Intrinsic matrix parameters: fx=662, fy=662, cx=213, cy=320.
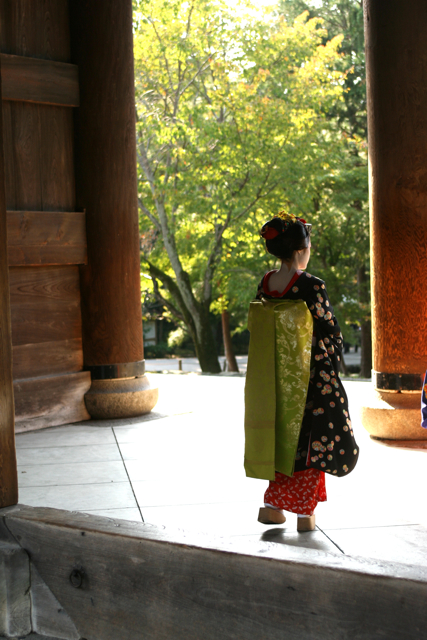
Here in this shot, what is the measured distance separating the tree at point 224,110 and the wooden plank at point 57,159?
277 inches

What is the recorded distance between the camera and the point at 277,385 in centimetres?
306

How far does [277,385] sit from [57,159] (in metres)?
3.34

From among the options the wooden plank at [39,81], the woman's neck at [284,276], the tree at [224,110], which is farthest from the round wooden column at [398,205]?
the tree at [224,110]

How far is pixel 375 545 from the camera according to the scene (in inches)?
111

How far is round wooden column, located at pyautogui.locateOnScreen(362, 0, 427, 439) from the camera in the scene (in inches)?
175

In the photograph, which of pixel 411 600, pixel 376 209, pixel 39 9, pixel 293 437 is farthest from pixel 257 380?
pixel 39 9

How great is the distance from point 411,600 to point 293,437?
1.07m

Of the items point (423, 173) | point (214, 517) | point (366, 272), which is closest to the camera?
point (214, 517)

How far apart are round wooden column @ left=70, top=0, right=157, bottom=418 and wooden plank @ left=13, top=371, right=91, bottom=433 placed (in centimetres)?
10

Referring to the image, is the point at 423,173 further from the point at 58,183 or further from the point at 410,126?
the point at 58,183

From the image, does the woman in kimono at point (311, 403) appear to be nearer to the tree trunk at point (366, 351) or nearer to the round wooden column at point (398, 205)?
the round wooden column at point (398, 205)

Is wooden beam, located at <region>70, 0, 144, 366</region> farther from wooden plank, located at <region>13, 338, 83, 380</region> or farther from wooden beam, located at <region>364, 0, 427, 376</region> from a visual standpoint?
wooden beam, located at <region>364, 0, 427, 376</region>

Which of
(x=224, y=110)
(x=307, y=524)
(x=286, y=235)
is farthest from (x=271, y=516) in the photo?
(x=224, y=110)

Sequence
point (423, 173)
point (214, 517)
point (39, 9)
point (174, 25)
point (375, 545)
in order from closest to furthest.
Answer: point (375, 545) < point (214, 517) < point (423, 173) < point (39, 9) < point (174, 25)
